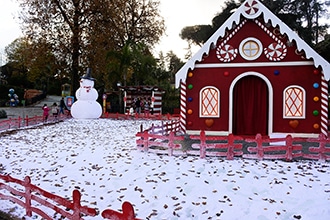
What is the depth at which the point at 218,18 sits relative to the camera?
34.8 meters

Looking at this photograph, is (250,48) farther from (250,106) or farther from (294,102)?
(294,102)

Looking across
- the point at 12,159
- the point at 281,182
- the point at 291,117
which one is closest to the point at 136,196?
the point at 281,182

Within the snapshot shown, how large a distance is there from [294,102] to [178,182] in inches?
325

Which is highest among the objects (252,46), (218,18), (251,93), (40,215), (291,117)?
(218,18)

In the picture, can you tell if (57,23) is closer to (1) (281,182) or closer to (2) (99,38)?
(2) (99,38)

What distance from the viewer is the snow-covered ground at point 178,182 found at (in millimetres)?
6406

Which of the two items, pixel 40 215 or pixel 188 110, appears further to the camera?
pixel 188 110

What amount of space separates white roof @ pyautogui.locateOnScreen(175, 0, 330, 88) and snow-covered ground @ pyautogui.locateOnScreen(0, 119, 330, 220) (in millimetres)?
5375

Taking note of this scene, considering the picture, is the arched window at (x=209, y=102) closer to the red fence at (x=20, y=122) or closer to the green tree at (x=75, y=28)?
the red fence at (x=20, y=122)

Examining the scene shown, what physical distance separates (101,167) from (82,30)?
853 inches

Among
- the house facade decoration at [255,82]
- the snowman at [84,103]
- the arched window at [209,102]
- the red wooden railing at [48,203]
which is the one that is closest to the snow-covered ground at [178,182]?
the red wooden railing at [48,203]

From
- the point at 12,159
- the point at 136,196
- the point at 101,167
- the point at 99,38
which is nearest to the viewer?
the point at 136,196

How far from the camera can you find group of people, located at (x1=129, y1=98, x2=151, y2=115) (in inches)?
1065

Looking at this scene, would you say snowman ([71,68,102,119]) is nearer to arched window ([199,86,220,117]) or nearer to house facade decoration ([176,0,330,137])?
house facade decoration ([176,0,330,137])
